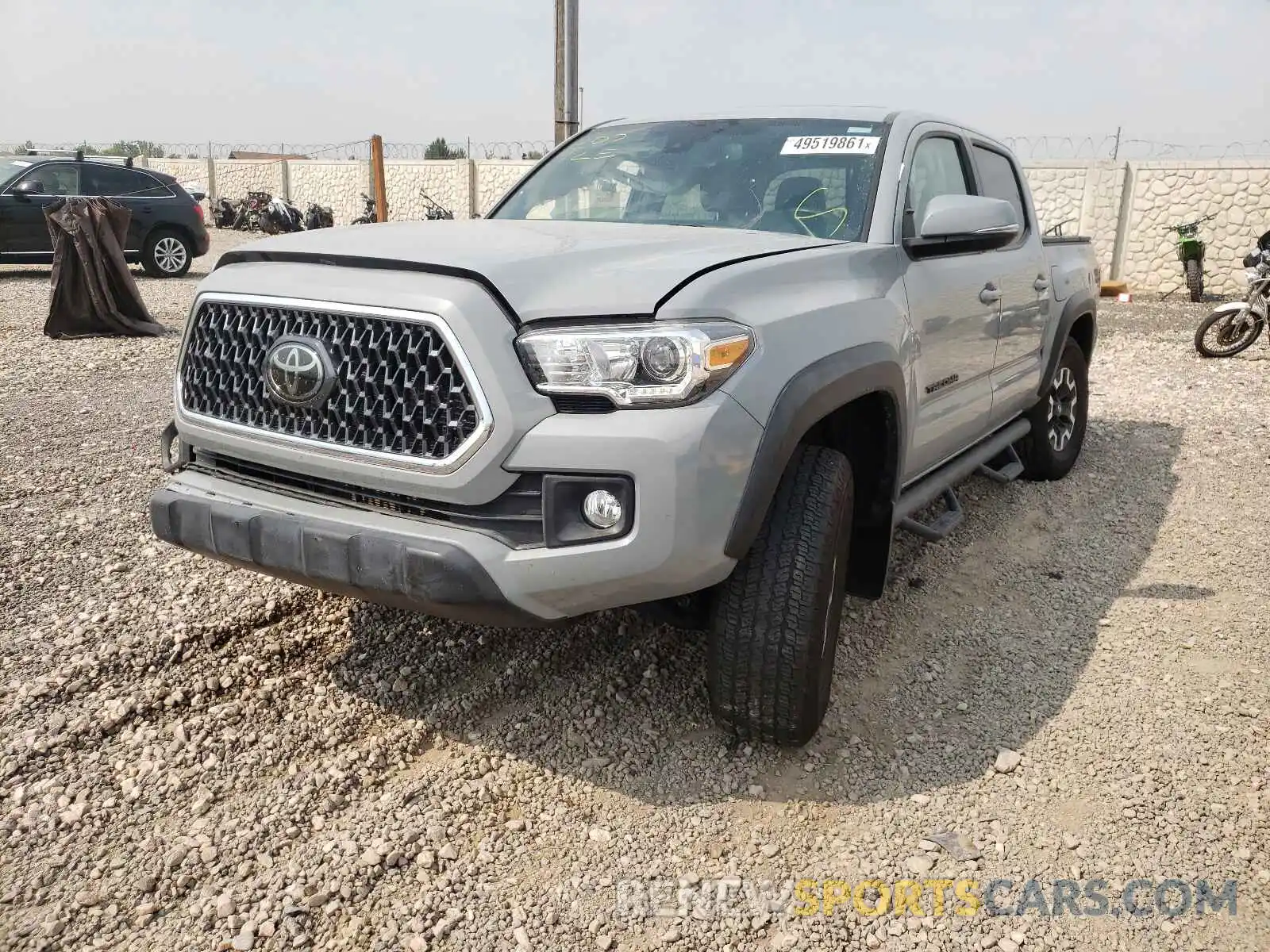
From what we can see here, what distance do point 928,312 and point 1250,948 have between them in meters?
1.91

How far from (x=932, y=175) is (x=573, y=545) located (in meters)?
2.30

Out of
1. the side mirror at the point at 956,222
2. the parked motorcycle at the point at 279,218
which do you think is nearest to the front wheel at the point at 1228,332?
the side mirror at the point at 956,222

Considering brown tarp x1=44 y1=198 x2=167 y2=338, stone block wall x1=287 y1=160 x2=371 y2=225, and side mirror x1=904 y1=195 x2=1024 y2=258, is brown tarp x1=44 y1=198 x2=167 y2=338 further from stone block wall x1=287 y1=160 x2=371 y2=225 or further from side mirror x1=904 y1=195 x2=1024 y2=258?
stone block wall x1=287 y1=160 x2=371 y2=225

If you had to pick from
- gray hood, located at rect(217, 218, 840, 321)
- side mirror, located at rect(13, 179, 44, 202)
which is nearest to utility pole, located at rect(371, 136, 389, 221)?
side mirror, located at rect(13, 179, 44, 202)

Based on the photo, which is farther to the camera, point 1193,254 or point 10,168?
point 1193,254

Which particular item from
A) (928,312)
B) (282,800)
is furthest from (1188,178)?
(282,800)

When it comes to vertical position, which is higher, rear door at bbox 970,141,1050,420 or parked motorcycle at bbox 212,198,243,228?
rear door at bbox 970,141,1050,420

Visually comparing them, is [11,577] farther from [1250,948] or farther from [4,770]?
[1250,948]

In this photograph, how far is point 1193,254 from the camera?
13086 mm

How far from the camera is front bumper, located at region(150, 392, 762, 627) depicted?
6.97ft

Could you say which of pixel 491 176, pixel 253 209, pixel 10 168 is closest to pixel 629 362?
pixel 10 168

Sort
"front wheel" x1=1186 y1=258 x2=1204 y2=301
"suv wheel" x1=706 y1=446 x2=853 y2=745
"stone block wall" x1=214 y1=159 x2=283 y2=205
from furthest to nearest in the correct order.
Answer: "stone block wall" x1=214 y1=159 x2=283 y2=205, "front wheel" x1=1186 y1=258 x2=1204 y2=301, "suv wheel" x1=706 y1=446 x2=853 y2=745

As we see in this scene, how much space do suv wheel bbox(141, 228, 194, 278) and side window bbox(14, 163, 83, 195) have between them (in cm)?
102

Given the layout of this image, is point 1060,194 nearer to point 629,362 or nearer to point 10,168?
point 10,168
